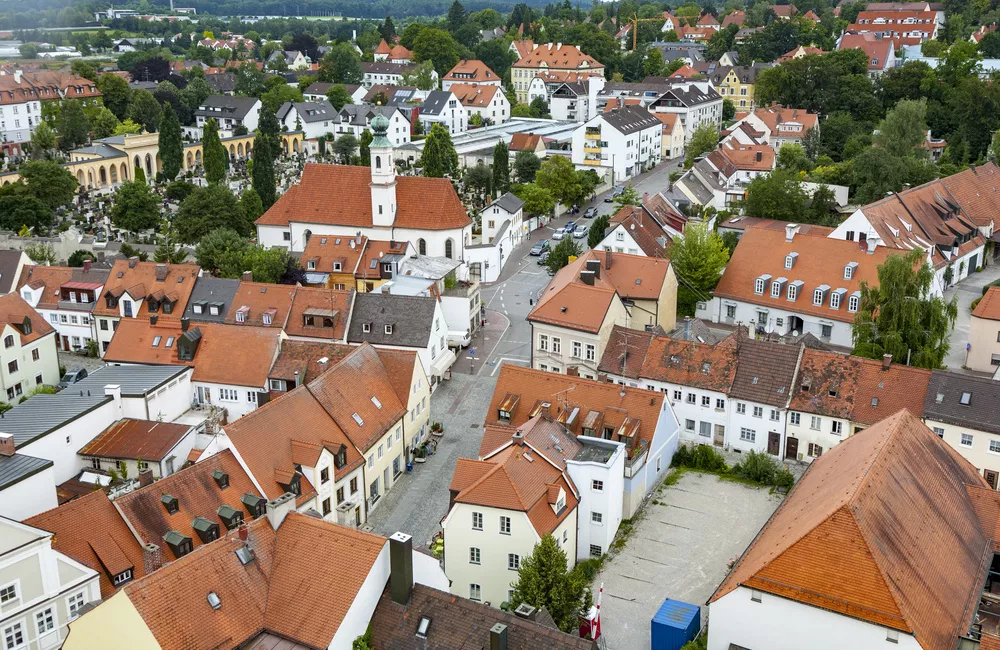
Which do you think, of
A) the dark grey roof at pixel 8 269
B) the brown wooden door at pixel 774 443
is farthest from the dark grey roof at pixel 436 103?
the brown wooden door at pixel 774 443

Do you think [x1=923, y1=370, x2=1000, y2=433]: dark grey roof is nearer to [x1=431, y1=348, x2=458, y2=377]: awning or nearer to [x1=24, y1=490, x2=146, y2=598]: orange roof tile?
[x1=431, y1=348, x2=458, y2=377]: awning

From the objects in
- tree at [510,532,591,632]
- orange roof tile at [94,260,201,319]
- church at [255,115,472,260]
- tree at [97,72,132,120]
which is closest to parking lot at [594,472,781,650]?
tree at [510,532,591,632]

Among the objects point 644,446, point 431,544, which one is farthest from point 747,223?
point 431,544

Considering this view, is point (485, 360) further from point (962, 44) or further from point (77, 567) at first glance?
point (962, 44)

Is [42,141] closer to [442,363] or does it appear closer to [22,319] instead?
[22,319]

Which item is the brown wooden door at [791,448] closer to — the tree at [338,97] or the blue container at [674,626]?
the blue container at [674,626]

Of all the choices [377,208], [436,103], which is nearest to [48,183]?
[377,208]
